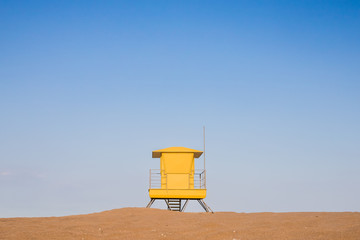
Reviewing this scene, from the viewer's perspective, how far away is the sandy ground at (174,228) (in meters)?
10.6

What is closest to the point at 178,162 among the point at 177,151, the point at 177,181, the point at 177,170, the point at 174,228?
the point at 177,170

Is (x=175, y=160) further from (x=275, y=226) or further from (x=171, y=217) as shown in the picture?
(x=275, y=226)

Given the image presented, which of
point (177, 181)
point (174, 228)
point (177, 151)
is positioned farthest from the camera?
point (177, 151)

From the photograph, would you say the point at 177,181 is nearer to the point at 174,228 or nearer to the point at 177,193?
the point at 177,193

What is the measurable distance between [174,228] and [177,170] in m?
10.9

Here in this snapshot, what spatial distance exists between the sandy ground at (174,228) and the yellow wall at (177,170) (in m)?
8.31

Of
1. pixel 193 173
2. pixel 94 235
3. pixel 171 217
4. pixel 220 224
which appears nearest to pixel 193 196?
pixel 193 173

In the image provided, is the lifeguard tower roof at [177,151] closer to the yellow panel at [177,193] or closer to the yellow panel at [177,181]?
the yellow panel at [177,181]

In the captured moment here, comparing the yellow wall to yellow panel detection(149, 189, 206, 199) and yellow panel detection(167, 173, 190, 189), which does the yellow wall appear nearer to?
yellow panel detection(167, 173, 190, 189)

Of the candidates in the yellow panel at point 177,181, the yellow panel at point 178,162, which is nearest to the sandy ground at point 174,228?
the yellow panel at point 177,181

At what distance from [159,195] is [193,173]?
246 cm

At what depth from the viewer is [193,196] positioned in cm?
2258

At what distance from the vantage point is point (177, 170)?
920 inches

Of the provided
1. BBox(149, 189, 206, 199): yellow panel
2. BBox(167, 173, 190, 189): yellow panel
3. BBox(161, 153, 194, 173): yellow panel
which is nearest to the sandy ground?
BBox(149, 189, 206, 199): yellow panel
